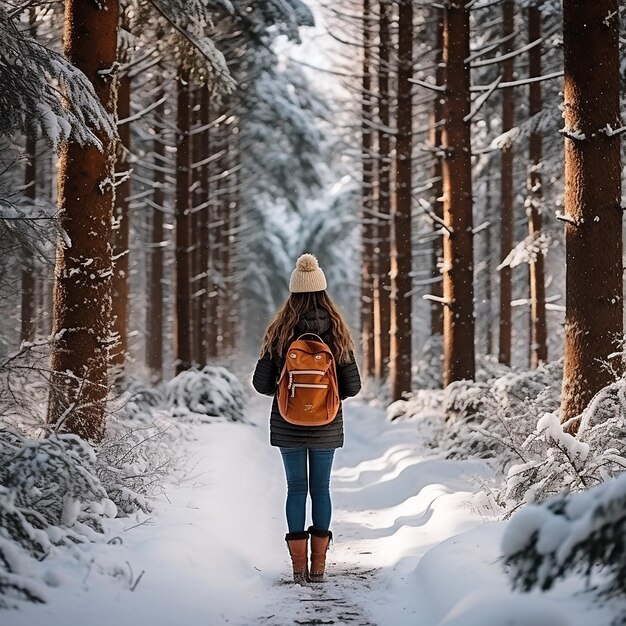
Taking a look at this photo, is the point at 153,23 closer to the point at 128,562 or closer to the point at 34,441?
the point at 34,441

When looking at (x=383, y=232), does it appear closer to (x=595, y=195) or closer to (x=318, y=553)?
(x=595, y=195)

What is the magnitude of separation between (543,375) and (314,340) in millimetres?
5576

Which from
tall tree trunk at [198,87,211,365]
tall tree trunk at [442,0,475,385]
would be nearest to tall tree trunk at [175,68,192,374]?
tall tree trunk at [198,87,211,365]

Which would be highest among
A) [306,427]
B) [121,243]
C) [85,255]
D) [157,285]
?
[121,243]

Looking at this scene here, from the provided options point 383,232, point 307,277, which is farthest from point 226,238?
point 307,277

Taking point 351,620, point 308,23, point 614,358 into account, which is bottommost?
point 351,620

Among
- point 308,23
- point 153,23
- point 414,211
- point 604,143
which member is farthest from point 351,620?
point 414,211

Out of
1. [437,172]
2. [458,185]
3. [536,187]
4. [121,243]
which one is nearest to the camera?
[458,185]

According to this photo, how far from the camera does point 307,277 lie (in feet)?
18.1

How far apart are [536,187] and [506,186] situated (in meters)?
2.14

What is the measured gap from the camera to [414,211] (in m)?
27.7

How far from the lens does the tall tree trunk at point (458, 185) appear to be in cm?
1082

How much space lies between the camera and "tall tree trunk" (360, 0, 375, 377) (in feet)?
59.2

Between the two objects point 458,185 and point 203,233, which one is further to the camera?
point 203,233
